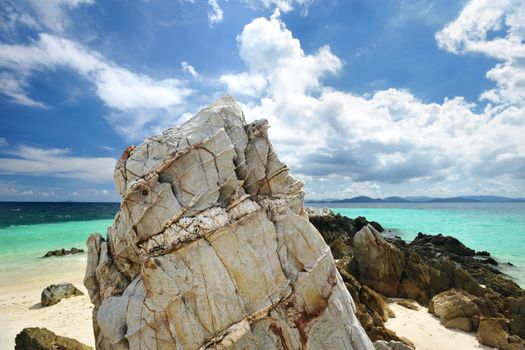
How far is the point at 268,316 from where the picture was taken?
654cm

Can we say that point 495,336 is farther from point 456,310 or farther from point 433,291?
point 433,291

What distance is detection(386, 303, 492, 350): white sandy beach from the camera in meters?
11.9

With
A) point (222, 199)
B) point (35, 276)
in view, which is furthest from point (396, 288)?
point (35, 276)

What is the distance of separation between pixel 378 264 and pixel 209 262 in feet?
46.1

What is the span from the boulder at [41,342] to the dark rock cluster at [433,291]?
963 centimetres

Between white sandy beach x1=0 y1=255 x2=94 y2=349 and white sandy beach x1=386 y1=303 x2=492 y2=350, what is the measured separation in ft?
41.7

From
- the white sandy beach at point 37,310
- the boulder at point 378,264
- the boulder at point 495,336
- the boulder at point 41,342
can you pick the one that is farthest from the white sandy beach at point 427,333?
the white sandy beach at point 37,310

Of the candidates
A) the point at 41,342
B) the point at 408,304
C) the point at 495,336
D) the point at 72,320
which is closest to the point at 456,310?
the point at 495,336

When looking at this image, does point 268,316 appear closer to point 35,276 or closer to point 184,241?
point 184,241

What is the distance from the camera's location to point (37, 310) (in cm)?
1695

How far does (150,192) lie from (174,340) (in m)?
3.07

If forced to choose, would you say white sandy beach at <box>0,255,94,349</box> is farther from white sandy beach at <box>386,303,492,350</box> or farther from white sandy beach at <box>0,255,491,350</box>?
white sandy beach at <box>386,303,492,350</box>

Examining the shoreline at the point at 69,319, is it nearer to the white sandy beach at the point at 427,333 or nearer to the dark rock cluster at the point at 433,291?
the white sandy beach at the point at 427,333

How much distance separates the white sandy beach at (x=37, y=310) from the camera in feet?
45.4
